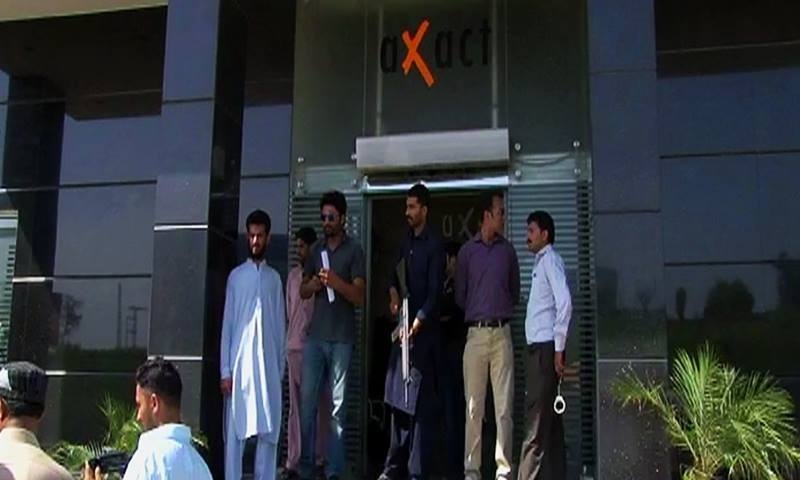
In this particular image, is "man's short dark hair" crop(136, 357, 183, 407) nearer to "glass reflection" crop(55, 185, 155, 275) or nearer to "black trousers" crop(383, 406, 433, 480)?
"black trousers" crop(383, 406, 433, 480)

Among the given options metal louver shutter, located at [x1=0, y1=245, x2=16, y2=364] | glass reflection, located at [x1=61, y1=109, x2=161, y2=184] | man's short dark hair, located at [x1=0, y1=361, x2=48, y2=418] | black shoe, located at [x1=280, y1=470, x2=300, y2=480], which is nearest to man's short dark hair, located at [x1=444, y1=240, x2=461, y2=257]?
black shoe, located at [x1=280, y1=470, x2=300, y2=480]

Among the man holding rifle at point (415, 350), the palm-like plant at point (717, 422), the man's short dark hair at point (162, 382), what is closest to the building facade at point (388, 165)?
the palm-like plant at point (717, 422)

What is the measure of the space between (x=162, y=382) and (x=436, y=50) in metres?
6.14

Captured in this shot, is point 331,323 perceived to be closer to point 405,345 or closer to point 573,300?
point 405,345

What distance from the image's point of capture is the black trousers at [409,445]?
6539 mm

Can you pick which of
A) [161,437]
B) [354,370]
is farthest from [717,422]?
[161,437]

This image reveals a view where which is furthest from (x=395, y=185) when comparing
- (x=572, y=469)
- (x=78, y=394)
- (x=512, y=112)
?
(x=78, y=394)

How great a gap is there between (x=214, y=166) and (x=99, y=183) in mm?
3160

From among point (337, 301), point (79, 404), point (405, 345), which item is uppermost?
point (337, 301)

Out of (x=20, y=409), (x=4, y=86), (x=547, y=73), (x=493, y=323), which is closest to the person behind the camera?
(x=20, y=409)

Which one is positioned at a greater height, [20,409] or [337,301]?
[337,301]

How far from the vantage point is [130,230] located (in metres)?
9.61

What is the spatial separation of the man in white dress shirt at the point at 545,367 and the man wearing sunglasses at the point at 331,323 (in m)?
1.37

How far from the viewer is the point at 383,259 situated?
8.88m
